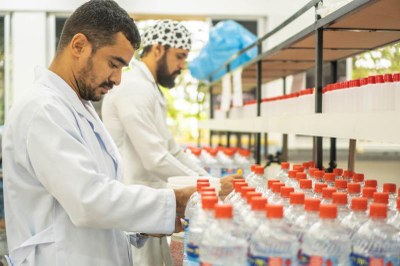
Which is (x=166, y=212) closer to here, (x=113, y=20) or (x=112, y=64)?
(x=112, y=64)

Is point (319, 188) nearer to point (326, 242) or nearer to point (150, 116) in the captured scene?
point (326, 242)

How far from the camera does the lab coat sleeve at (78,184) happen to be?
5.83 ft

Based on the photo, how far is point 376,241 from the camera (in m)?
1.47

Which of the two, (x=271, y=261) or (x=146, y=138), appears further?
(x=146, y=138)

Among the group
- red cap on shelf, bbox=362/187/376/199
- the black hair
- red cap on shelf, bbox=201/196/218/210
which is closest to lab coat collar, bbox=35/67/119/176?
the black hair

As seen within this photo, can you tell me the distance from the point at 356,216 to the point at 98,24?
1.06 meters

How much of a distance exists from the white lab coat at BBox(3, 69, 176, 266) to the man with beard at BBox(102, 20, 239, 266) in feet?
3.68

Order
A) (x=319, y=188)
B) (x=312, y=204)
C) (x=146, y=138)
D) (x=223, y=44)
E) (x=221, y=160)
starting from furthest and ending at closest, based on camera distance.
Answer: (x=223, y=44)
(x=221, y=160)
(x=146, y=138)
(x=319, y=188)
(x=312, y=204)

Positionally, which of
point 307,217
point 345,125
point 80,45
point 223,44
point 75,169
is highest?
point 223,44

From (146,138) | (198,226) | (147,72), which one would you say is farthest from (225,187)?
(147,72)

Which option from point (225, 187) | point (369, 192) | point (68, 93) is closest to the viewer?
point (369, 192)

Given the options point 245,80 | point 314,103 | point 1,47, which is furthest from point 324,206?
point 1,47

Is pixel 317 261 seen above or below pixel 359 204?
below

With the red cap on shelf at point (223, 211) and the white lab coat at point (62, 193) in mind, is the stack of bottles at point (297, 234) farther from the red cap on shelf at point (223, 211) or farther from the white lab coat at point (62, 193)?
the white lab coat at point (62, 193)
